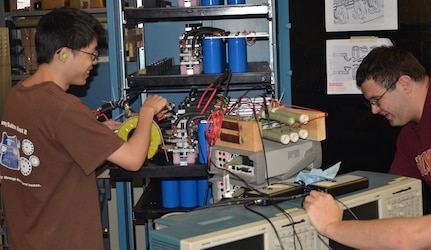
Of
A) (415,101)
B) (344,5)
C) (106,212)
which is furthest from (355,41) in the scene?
(106,212)

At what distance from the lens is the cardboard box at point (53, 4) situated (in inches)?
182

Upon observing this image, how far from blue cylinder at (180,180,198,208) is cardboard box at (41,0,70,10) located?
6.04 feet

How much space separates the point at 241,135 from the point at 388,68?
81 centimetres

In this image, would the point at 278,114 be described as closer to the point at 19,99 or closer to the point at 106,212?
the point at 19,99

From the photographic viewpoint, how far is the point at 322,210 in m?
1.83

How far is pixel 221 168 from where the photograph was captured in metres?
2.34

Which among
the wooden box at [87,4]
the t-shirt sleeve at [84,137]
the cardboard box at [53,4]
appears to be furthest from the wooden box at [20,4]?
the t-shirt sleeve at [84,137]

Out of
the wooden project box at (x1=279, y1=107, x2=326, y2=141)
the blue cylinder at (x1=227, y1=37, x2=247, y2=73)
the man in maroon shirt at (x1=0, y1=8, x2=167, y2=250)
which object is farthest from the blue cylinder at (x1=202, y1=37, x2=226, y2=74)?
the wooden project box at (x1=279, y1=107, x2=326, y2=141)

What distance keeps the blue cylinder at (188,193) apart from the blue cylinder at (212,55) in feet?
1.86

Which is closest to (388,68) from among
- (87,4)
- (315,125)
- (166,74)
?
(315,125)

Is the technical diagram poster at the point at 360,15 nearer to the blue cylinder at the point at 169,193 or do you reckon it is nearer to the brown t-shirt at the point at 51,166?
the blue cylinder at the point at 169,193

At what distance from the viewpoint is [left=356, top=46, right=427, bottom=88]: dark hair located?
2727 mm

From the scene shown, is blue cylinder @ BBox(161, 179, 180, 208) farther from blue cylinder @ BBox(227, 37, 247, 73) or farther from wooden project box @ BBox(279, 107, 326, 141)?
wooden project box @ BBox(279, 107, 326, 141)

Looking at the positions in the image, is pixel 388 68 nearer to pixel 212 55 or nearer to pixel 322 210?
pixel 212 55
